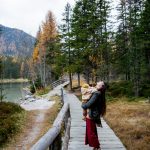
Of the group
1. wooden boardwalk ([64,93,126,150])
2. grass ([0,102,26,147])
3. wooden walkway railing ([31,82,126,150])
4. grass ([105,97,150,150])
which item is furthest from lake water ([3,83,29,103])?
wooden walkway railing ([31,82,126,150])

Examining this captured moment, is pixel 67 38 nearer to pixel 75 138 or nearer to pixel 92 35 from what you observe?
pixel 92 35

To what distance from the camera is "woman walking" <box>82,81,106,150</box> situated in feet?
33.6

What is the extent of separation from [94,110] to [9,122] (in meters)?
10.5

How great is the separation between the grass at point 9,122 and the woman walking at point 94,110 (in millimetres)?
7588

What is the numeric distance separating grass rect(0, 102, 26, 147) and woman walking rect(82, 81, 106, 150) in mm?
7588

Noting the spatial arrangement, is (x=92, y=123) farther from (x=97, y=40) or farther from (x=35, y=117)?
(x=97, y=40)

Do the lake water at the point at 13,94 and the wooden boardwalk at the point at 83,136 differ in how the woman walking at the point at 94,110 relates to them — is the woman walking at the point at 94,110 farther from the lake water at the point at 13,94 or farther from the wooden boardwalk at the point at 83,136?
the lake water at the point at 13,94

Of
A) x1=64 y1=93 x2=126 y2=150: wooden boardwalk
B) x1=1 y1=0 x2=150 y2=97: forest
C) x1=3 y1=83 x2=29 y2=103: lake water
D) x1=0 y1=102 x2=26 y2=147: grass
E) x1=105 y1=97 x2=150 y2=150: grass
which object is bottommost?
x1=3 y1=83 x2=29 y2=103: lake water

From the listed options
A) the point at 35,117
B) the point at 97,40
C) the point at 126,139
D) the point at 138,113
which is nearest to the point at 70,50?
the point at 97,40

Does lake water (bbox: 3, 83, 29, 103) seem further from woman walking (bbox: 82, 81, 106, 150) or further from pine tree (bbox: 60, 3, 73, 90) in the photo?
woman walking (bbox: 82, 81, 106, 150)

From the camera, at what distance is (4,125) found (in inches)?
748

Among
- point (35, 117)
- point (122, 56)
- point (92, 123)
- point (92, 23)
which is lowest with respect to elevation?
point (35, 117)

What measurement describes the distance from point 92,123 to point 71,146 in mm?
1511

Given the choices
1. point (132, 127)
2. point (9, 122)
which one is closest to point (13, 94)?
point (9, 122)
